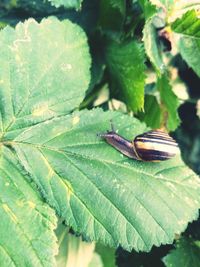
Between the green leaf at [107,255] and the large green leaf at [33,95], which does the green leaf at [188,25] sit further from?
the green leaf at [107,255]

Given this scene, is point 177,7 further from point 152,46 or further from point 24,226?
point 24,226

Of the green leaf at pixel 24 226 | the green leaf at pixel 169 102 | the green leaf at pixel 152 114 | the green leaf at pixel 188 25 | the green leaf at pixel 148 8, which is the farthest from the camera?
the green leaf at pixel 152 114

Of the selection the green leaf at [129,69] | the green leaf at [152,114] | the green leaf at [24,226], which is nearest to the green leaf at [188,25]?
the green leaf at [129,69]

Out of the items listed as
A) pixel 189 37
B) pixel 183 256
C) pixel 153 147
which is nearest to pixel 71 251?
pixel 183 256

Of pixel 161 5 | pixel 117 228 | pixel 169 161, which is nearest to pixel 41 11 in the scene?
pixel 161 5

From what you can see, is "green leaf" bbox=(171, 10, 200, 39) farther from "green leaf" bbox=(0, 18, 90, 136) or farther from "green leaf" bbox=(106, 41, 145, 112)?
"green leaf" bbox=(0, 18, 90, 136)
